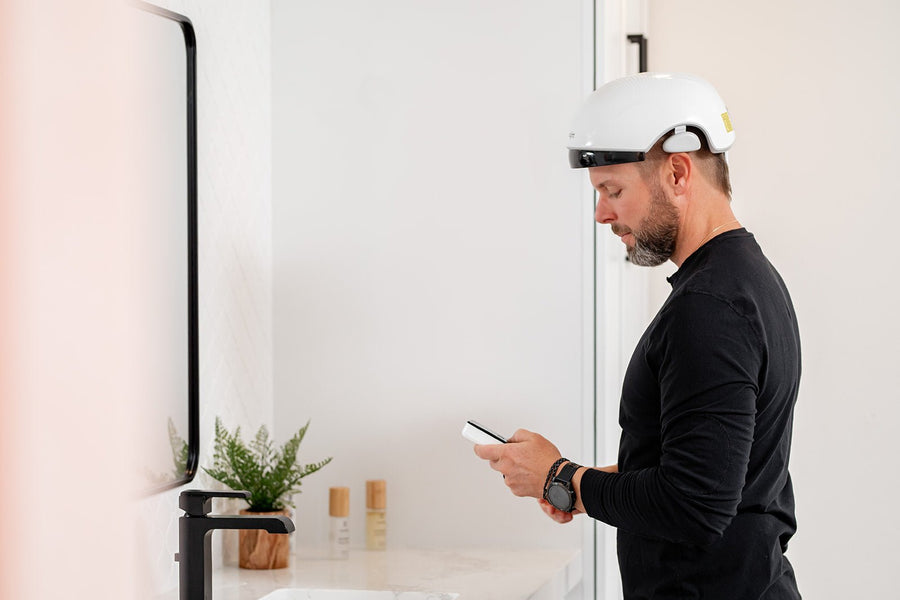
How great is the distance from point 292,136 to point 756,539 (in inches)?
48.7

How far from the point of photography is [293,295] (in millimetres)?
1948

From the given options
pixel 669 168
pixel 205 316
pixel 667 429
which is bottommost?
pixel 667 429

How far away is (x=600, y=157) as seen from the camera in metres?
1.19

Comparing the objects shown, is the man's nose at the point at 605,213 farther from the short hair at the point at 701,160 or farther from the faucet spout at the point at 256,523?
the faucet spout at the point at 256,523

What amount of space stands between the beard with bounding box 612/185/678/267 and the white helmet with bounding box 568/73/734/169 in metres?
0.06

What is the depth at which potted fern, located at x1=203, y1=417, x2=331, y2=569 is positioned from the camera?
5.29 feet

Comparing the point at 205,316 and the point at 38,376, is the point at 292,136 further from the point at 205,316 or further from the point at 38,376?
the point at 38,376

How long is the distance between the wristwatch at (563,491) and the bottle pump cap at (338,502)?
2.30 feet

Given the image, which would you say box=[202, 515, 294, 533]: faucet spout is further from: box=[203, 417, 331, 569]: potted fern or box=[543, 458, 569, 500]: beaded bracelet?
box=[203, 417, 331, 569]: potted fern

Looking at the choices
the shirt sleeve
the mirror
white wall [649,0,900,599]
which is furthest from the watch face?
white wall [649,0,900,599]

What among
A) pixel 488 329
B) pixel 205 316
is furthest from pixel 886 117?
pixel 205 316

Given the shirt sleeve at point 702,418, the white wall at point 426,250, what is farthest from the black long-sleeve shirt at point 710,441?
the white wall at point 426,250

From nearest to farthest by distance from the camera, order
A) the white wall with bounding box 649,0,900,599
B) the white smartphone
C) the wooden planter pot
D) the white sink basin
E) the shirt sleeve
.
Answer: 1. the shirt sleeve
2. the white smartphone
3. the white sink basin
4. the wooden planter pot
5. the white wall with bounding box 649,0,900,599

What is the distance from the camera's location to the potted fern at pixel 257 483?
63.5 inches
